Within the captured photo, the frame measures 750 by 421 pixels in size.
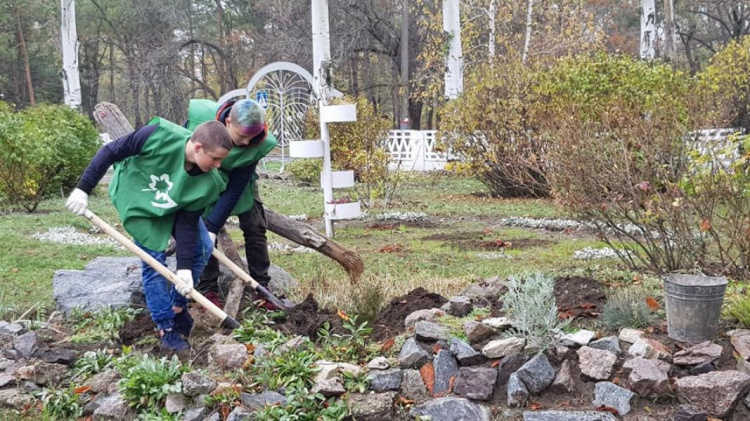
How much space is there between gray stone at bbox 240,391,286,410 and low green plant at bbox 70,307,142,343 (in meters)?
1.37

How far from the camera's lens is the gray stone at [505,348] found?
11.7 feet

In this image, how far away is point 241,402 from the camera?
11.1 ft

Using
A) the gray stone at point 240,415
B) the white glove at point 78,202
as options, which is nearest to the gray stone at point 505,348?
the gray stone at point 240,415

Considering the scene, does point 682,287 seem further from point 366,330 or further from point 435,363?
point 366,330

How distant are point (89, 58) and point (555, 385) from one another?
139ft

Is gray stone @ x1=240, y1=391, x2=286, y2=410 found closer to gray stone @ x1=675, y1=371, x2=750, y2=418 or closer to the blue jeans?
the blue jeans

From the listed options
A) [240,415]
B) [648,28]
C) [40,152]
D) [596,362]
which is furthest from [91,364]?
[648,28]

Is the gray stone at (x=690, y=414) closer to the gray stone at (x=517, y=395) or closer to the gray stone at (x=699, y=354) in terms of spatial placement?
the gray stone at (x=699, y=354)

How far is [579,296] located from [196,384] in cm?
236

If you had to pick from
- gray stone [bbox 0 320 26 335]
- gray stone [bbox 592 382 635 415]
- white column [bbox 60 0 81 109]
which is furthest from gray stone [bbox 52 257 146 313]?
white column [bbox 60 0 81 109]

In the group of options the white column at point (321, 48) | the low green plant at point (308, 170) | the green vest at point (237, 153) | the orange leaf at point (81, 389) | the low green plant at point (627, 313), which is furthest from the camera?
the low green plant at point (308, 170)

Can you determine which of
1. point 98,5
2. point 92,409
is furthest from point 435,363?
point 98,5

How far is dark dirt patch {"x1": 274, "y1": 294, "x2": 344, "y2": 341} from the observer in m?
4.21

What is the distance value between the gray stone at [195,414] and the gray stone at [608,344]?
A: 1.90 metres
